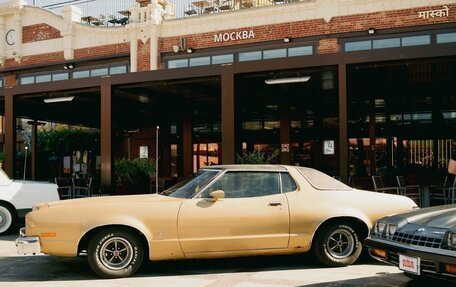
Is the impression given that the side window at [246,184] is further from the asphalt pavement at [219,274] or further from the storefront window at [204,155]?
the storefront window at [204,155]

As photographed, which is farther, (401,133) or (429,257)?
(401,133)

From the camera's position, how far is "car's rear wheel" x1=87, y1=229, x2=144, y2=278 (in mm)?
6250

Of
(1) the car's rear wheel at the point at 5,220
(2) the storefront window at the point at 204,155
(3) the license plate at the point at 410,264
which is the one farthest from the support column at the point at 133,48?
(3) the license plate at the point at 410,264

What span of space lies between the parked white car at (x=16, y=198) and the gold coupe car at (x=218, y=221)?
408 centimetres

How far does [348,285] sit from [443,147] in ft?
44.9

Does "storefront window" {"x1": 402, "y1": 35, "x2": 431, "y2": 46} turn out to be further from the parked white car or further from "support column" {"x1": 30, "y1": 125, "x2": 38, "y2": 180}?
"support column" {"x1": 30, "y1": 125, "x2": 38, "y2": 180}

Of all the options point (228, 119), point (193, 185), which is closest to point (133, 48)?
point (228, 119)

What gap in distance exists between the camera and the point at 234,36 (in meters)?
17.2

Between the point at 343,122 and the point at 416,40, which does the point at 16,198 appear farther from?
the point at 416,40

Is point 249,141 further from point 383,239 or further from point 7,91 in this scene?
point 383,239

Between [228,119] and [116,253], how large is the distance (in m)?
5.13

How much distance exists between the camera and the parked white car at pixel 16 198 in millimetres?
10234

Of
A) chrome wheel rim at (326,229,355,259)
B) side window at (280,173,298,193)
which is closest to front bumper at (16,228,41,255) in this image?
side window at (280,173,298,193)

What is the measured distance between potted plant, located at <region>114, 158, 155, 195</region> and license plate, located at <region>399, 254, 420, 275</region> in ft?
30.0
